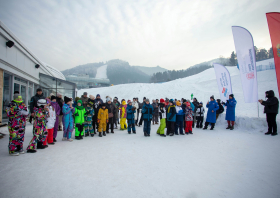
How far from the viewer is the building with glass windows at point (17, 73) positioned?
8473 mm

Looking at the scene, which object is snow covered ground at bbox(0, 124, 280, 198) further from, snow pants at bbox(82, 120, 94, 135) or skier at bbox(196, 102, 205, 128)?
skier at bbox(196, 102, 205, 128)

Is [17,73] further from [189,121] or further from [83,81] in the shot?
[83,81]

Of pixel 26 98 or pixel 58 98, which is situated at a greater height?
pixel 26 98

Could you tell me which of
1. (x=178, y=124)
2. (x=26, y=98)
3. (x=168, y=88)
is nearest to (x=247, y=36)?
(x=178, y=124)

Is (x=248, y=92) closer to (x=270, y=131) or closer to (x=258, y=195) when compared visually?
(x=270, y=131)

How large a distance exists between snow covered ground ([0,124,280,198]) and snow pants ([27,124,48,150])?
298 millimetres

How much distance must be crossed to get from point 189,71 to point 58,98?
291ft

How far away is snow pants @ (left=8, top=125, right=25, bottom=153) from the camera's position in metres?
3.83

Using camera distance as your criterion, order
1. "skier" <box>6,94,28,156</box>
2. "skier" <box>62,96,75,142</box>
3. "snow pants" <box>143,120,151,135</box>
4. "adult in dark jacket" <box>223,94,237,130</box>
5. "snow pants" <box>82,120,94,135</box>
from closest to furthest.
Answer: "skier" <box>6,94,28,156</box> < "skier" <box>62,96,75,142</box> < "snow pants" <box>82,120,94,135</box> < "snow pants" <box>143,120,151,135</box> < "adult in dark jacket" <box>223,94,237,130</box>

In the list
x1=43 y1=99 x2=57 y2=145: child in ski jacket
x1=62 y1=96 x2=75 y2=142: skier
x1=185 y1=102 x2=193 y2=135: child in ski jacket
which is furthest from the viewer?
x1=185 y1=102 x2=193 y2=135: child in ski jacket

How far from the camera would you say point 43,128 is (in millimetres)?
4410

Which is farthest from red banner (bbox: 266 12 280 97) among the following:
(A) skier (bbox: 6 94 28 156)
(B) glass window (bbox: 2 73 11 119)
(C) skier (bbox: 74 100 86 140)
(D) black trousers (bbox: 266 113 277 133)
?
(B) glass window (bbox: 2 73 11 119)

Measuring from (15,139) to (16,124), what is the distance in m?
0.43

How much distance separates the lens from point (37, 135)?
13.9ft
